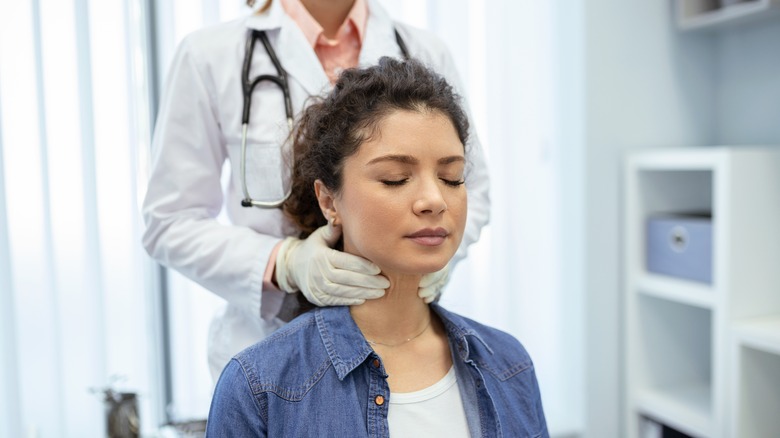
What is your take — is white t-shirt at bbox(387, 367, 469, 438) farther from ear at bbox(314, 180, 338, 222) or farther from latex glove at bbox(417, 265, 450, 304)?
ear at bbox(314, 180, 338, 222)

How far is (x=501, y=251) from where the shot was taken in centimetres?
214

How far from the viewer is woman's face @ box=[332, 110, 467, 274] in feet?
3.08

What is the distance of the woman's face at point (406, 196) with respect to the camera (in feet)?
3.08

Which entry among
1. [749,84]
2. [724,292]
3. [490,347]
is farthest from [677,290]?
[490,347]

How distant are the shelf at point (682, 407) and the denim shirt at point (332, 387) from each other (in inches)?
44.9

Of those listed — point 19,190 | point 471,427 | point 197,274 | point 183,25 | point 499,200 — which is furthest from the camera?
point 499,200

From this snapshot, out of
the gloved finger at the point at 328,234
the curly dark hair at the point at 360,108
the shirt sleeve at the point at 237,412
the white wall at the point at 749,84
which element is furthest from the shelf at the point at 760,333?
the shirt sleeve at the point at 237,412

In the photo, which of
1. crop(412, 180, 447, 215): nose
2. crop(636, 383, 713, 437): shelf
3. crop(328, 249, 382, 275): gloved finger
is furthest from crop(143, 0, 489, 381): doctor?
crop(636, 383, 713, 437): shelf

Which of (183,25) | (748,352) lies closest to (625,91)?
(748,352)

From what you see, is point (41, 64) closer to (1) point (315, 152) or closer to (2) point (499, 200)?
(1) point (315, 152)

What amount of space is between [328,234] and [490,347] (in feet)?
1.12

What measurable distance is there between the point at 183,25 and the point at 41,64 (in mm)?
371

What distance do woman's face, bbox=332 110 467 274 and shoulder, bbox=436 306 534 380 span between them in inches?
7.2

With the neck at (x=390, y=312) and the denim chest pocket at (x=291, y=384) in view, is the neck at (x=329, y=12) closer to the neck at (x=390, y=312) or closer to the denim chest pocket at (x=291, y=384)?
the neck at (x=390, y=312)
